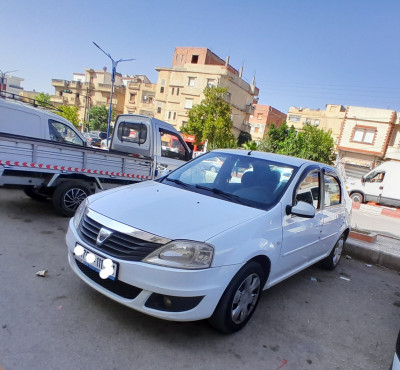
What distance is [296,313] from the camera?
3.42m

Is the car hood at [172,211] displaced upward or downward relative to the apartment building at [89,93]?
downward

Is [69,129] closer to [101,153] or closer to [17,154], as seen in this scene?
[101,153]

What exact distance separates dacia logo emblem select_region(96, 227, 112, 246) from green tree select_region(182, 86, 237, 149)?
26683mm

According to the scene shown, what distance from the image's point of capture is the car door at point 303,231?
3.23 metres

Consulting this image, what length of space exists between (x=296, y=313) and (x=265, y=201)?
4.39 ft

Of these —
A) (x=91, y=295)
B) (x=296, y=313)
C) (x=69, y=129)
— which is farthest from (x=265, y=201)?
(x=69, y=129)

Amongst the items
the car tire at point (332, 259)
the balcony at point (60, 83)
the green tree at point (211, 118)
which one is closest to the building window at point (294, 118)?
the green tree at point (211, 118)

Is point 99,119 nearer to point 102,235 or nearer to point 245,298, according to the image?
point 102,235

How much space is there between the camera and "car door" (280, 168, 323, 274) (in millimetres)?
3230

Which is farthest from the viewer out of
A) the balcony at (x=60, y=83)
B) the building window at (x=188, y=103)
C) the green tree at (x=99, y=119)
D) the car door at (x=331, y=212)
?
the balcony at (x=60, y=83)

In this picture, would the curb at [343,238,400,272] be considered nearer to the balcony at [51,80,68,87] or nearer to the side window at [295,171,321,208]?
the side window at [295,171,321,208]

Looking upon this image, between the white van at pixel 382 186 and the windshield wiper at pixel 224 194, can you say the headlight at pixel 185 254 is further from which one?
the white van at pixel 382 186

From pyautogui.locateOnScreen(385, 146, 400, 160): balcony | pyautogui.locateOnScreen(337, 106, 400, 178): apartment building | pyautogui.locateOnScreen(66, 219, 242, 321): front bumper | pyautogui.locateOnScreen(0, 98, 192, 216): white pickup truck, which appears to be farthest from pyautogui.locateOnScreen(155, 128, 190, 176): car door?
pyautogui.locateOnScreen(385, 146, 400, 160): balcony

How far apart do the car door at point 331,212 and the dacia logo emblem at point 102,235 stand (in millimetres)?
2769
